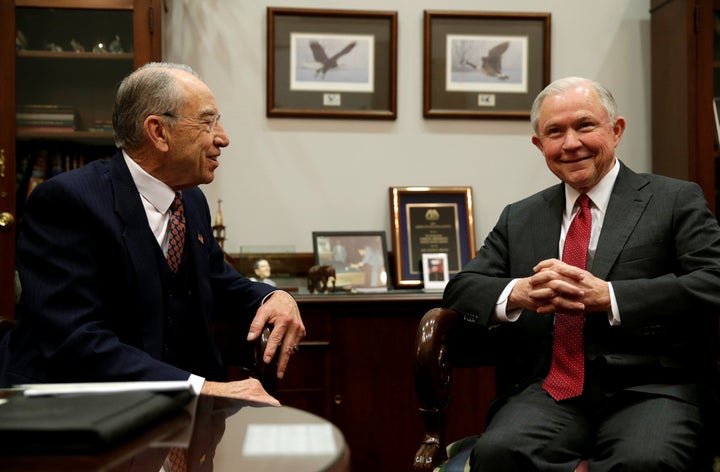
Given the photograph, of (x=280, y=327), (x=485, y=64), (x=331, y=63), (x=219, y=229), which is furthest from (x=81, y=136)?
(x=485, y=64)

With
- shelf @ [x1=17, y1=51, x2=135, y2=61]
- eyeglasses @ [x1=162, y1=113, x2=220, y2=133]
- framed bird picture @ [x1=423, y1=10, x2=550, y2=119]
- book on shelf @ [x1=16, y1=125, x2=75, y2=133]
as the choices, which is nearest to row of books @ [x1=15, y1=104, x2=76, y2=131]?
book on shelf @ [x1=16, y1=125, x2=75, y2=133]

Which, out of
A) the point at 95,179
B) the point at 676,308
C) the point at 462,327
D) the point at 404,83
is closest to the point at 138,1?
the point at 404,83

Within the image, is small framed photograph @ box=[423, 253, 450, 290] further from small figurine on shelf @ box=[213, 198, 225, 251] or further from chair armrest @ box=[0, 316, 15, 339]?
chair armrest @ box=[0, 316, 15, 339]

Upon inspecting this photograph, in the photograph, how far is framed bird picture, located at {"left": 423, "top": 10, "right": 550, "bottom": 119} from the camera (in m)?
3.62

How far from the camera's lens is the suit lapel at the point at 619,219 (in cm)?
202

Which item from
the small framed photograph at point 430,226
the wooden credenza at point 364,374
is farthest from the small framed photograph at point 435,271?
the wooden credenza at point 364,374

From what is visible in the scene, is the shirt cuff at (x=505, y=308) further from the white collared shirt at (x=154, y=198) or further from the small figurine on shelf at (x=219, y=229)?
the small figurine on shelf at (x=219, y=229)

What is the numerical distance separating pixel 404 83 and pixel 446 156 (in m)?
0.40

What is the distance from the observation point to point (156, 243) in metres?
2.00

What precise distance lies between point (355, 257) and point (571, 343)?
1.60 metres

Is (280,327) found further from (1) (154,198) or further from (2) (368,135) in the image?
(2) (368,135)

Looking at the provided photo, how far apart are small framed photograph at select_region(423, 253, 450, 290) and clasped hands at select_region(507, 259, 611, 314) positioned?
1.51m

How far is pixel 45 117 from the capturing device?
10.6 ft

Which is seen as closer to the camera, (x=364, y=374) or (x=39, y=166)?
(x=364, y=374)
